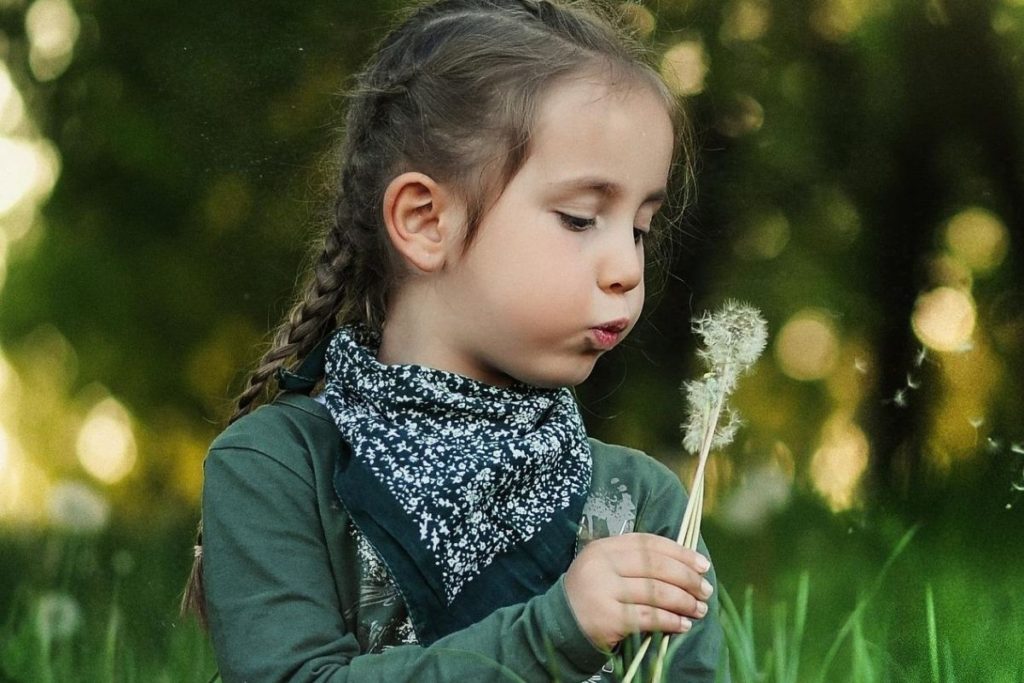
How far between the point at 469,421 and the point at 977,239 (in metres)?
1.50

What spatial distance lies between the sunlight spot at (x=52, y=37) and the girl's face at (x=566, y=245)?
1550mm

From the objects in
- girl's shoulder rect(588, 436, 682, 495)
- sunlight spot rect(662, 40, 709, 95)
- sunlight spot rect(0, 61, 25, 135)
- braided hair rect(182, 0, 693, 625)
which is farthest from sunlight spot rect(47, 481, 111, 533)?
sunlight spot rect(662, 40, 709, 95)

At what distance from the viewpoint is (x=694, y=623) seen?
1.84 m

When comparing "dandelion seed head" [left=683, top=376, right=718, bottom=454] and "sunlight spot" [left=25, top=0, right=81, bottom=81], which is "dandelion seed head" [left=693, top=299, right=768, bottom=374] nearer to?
"dandelion seed head" [left=683, top=376, right=718, bottom=454]

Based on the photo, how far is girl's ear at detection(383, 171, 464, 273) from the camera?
1.79 meters

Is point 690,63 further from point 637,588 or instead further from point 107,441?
point 637,588

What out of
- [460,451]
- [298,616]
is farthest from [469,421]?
[298,616]

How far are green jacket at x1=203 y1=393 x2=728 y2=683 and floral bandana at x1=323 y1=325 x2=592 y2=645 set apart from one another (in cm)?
4

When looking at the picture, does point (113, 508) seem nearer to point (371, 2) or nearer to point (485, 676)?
point (371, 2)

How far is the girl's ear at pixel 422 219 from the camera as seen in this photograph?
1792mm

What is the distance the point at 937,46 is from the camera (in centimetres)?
291

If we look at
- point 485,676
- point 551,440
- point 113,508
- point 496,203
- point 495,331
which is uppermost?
point 496,203

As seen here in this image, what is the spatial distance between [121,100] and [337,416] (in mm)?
1465

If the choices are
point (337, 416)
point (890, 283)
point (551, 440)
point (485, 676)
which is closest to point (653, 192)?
point (551, 440)
